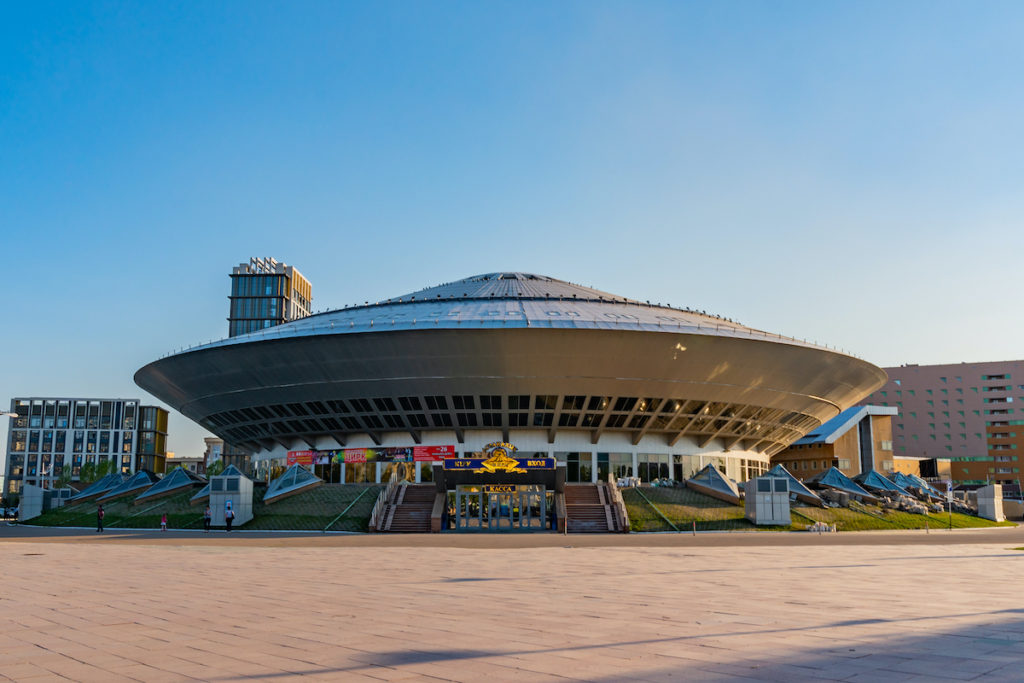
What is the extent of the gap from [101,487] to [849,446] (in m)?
93.4

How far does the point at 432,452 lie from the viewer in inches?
2832

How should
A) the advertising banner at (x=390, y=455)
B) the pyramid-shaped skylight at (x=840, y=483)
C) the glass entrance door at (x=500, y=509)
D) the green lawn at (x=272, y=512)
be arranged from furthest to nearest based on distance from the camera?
the advertising banner at (x=390, y=455) → the pyramid-shaped skylight at (x=840, y=483) → the glass entrance door at (x=500, y=509) → the green lawn at (x=272, y=512)

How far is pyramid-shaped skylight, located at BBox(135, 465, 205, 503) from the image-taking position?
66125 millimetres

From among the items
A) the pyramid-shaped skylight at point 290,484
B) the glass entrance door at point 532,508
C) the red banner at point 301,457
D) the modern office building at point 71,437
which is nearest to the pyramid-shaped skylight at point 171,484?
the red banner at point 301,457

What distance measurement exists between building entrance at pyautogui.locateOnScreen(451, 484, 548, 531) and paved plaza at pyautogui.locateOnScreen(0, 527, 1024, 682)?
2584 cm

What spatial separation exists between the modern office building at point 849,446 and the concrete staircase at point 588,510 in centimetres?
6629

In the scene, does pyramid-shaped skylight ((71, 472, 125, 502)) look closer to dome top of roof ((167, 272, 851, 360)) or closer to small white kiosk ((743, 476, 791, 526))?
dome top of roof ((167, 272, 851, 360))

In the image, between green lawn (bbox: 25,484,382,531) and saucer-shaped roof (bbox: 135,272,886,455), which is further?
saucer-shaped roof (bbox: 135,272,886,455)

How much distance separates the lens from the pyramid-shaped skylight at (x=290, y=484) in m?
61.3

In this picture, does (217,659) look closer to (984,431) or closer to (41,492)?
(41,492)

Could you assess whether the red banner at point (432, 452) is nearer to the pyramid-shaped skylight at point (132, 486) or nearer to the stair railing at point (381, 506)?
the stair railing at point (381, 506)

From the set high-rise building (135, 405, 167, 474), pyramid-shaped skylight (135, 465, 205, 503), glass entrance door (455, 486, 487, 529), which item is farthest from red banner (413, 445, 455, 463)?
high-rise building (135, 405, 167, 474)

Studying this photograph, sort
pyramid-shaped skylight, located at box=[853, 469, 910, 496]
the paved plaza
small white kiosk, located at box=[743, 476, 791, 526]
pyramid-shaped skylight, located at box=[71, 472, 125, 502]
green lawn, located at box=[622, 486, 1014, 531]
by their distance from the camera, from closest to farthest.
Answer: the paved plaza → green lawn, located at box=[622, 486, 1014, 531] → small white kiosk, located at box=[743, 476, 791, 526] → pyramid-shaped skylight, located at box=[853, 469, 910, 496] → pyramid-shaped skylight, located at box=[71, 472, 125, 502]

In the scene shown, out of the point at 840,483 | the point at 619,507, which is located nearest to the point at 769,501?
the point at 619,507
